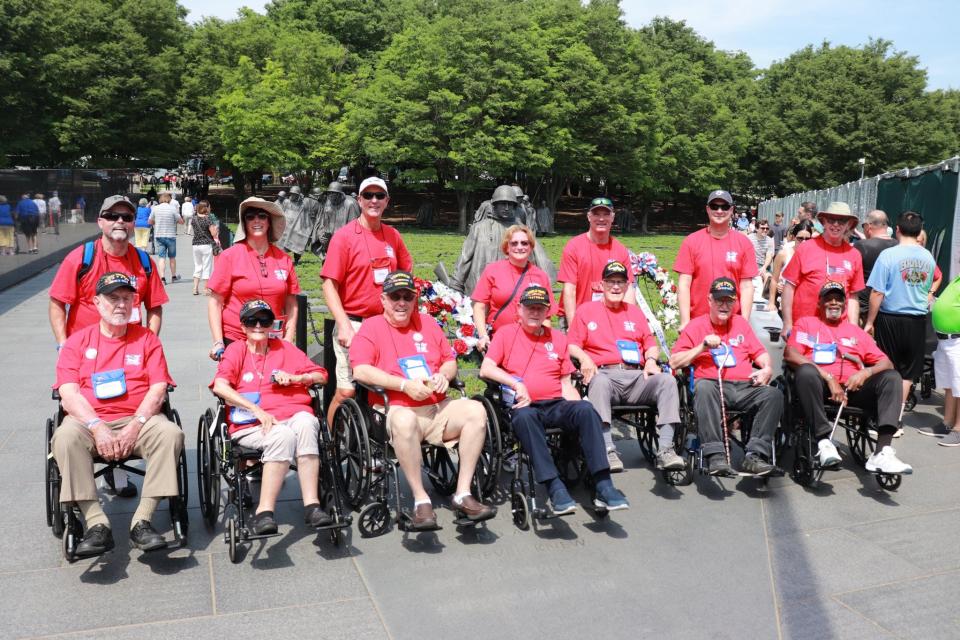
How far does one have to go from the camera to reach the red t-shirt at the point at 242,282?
5.61m

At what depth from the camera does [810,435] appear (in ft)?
19.3

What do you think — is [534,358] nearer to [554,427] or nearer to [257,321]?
[554,427]

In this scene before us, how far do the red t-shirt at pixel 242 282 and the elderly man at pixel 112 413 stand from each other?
0.63 meters

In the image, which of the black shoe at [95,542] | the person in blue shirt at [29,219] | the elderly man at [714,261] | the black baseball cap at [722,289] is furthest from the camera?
the person in blue shirt at [29,219]

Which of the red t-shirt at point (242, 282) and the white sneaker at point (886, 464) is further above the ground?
the red t-shirt at point (242, 282)

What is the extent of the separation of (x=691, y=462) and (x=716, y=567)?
4.35 ft

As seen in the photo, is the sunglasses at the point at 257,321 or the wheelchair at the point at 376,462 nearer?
the wheelchair at the point at 376,462

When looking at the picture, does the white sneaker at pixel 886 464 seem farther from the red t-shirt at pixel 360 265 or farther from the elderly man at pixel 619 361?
the red t-shirt at pixel 360 265

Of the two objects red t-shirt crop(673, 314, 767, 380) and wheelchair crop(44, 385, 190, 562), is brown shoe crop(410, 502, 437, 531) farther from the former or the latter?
red t-shirt crop(673, 314, 767, 380)

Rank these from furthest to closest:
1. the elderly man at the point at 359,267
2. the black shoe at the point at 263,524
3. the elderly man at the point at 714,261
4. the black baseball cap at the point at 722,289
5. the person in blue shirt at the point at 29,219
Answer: the person in blue shirt at the point at 29,219, the elderly man at the point at 714,261, the black baseball cap at the point at 722,289, the elderly man at the point at 359,267, the black shoe at the point at 263,524

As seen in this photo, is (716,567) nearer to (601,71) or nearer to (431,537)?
(431,537)

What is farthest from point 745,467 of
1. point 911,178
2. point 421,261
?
point 421,261

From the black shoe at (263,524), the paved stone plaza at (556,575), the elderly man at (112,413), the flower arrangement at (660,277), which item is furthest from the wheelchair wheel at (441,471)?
the flower arrangement at (660,277)

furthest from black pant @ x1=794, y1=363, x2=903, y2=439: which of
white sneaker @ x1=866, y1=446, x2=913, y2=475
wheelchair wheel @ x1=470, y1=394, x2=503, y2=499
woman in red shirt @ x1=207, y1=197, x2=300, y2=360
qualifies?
woman in red shirt @ x1=207, y1=197, x2=300, y2=360
